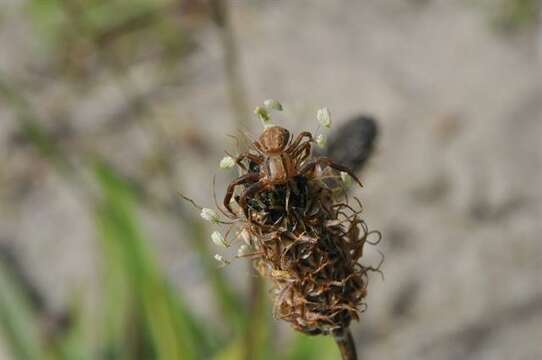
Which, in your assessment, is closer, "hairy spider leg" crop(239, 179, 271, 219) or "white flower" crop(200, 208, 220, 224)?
"hairy spider leg" crop(239, 179, 271, 219)

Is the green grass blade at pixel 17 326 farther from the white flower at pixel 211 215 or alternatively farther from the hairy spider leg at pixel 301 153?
the hairy spider leg at pixel 301 153

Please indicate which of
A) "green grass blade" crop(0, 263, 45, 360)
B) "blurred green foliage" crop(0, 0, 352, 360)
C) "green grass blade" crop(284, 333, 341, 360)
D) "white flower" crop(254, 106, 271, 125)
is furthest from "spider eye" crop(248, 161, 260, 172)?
"green grass blade" crop(0, 263, 45, 360)

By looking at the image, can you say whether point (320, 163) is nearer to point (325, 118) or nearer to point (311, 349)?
point (325, 118)

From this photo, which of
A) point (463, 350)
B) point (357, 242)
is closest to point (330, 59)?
point (463, 350)

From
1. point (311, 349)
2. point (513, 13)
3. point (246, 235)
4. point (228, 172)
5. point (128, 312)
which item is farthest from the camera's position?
point (513, 13)

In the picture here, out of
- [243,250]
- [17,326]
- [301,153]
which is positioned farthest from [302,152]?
[17,326]

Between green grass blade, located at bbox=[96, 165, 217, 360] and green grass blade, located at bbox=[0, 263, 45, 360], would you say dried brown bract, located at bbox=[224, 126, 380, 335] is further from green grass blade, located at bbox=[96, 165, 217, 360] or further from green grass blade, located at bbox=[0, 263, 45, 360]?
green grass blade, located at bbox=[0, 263, 45, 360]

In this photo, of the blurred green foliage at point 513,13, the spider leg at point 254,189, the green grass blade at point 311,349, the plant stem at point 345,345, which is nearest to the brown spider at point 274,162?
→ the spider leg at point 254,189
